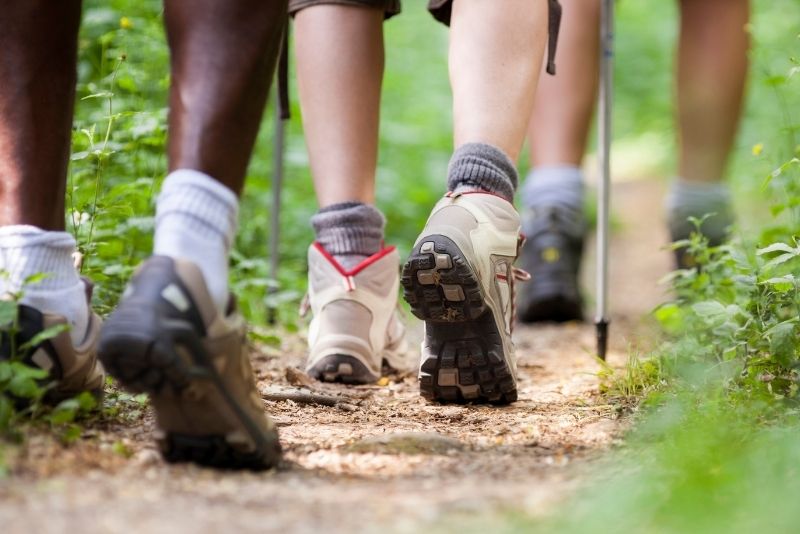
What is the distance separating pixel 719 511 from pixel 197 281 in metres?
0.63

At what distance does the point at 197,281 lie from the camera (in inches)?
46.3

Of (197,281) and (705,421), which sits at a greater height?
(197,281)

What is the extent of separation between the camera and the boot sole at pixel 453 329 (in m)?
1.63

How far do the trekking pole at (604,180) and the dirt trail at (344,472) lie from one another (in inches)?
15.8

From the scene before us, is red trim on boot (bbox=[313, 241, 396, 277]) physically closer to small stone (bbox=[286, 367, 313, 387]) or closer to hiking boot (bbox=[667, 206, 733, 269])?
small stone (bbox=[286, 367, 313, 387])

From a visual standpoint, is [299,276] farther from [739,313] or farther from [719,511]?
[719,511]

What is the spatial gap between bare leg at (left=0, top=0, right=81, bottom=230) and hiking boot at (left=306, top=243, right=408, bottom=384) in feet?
2.34

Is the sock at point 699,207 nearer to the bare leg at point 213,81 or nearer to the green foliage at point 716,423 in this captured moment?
the green foliage at point 716,423

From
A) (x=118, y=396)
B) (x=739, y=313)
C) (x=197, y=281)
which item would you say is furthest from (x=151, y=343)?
(x=739, y=313)

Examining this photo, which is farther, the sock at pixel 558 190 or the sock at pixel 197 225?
the sock at pixel 558 190

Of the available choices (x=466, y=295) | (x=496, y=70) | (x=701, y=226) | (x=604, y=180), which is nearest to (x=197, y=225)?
(x=466, y=295)

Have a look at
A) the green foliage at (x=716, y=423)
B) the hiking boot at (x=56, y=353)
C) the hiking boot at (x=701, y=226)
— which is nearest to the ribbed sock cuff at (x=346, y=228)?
the green foliage at (x=716, y=423)

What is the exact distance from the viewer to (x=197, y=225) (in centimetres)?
123

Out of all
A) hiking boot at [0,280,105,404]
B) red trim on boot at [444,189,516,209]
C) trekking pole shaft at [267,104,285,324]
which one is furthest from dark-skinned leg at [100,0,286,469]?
trekking pole shaft at [267,104,285,324]
